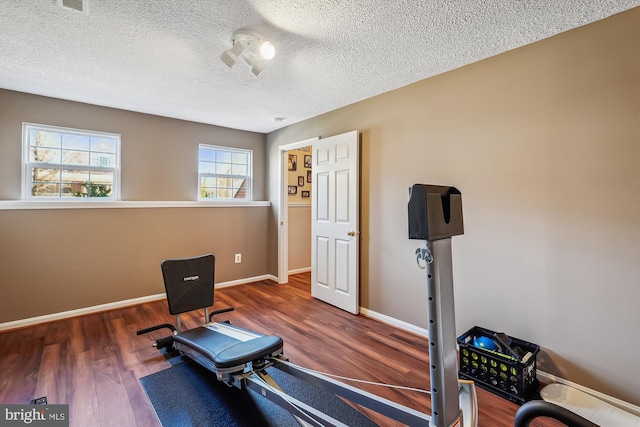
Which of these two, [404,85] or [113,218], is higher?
[404,85]

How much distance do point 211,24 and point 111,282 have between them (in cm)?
313

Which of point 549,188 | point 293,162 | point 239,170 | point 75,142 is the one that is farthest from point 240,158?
point 549,188

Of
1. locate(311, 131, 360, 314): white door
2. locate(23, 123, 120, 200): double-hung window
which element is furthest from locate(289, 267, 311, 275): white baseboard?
locate(23, 123, 120, 200): double-hung window

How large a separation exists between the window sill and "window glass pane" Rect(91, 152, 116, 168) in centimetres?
46

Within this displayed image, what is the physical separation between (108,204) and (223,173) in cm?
154

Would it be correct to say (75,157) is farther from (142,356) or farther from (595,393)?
(595,393)

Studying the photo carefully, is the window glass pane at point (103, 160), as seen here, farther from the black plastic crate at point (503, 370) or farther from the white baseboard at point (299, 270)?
the black plastic crate at point (503, 370)

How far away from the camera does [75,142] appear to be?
3332 millimetres

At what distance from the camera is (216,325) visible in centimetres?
247

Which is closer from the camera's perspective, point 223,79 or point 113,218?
point 223,79

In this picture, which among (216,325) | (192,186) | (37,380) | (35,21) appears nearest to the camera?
(35,21)

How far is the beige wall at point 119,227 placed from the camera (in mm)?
2967

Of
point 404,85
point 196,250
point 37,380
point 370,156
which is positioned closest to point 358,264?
point 370,156

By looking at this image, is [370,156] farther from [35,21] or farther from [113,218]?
[113,218]
